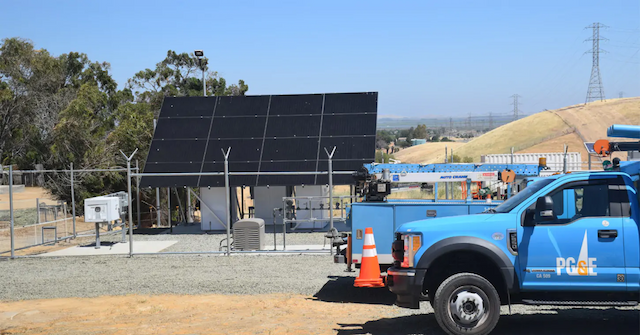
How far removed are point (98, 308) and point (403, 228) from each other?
19.5ft

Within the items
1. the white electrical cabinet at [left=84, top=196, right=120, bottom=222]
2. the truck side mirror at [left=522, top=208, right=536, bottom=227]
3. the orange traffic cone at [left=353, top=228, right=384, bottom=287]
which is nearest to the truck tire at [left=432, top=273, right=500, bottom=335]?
the truck side mirror at [left=522, top=208, right=536, bottom=227]

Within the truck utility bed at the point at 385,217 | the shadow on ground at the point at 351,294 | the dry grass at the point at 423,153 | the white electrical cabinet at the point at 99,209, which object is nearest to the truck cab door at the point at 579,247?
the truck utility bed at the point at 385,217

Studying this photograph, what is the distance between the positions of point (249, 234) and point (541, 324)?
989cm

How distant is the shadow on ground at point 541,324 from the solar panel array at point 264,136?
40.7ft

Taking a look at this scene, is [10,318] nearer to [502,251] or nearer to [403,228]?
[403,228]

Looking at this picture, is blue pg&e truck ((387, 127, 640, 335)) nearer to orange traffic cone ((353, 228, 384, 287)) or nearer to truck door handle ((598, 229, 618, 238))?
truck door handle ((598, 229, 618, 238))

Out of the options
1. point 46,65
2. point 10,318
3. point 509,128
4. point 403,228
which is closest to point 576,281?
point 403,228

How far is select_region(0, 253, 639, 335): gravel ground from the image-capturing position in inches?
362

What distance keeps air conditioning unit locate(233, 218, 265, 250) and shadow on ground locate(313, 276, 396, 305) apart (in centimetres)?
490

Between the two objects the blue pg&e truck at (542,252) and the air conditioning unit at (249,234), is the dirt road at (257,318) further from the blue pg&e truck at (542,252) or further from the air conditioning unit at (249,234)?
the air conditioning unit at (249,234)

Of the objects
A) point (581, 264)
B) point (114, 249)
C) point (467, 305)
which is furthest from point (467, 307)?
point (114, 249)

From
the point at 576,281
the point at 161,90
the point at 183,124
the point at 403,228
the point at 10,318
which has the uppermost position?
the point at 161,90

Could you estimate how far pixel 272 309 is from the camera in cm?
1067

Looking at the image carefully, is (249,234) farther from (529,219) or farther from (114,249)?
(529,219)
